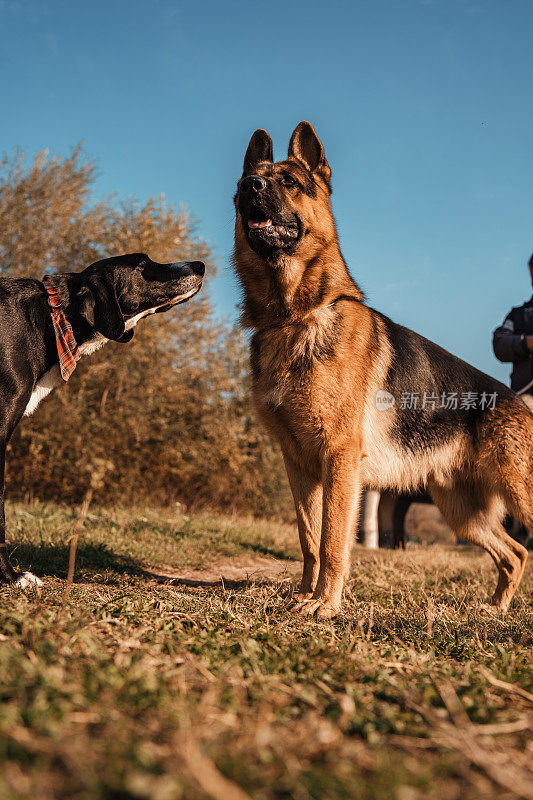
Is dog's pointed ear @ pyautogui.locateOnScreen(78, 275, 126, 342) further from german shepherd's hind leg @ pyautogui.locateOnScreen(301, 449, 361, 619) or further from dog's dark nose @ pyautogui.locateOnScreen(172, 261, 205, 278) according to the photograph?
german shepherd's hind leg @ pyautogui.locateOnScreen(301, 449, 361, 619)

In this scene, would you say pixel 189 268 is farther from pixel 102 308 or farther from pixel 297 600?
pixel 297 600

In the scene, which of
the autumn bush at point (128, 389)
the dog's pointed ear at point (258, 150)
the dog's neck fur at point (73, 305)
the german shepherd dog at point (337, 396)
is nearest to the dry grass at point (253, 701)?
the german shepherd dog at point (337, 396)

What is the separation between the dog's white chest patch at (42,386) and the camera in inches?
148

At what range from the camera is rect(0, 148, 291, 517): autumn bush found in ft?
37.3

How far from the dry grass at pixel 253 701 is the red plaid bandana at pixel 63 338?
1454 mm

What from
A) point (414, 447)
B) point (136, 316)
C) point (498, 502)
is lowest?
point (498, 502)

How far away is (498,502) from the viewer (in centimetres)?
452

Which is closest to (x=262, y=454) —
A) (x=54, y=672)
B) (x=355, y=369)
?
(x=355, y=369)

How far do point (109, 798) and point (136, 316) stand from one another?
13.1ft

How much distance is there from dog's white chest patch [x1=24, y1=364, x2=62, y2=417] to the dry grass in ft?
4.13

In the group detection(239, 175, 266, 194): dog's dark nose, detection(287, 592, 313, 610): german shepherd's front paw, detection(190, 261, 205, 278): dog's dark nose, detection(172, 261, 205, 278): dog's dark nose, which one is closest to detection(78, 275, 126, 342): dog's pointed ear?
detection(172, 261, 205, 278): dog's dark nose

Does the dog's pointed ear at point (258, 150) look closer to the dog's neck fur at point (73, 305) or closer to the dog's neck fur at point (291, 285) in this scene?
the dog's neck fur at point (291, 285)

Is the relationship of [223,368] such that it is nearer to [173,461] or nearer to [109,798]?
[173,461]

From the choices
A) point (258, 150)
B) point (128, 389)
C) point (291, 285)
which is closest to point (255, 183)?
point (291, 285)
